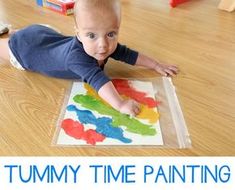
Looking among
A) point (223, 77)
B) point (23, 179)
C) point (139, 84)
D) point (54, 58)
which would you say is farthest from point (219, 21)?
point (23, 179)

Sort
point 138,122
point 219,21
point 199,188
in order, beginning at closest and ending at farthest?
point 199,188 < point 138,122 < point 219,21

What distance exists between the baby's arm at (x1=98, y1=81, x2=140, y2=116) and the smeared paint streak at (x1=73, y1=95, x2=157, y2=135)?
0.04 ft

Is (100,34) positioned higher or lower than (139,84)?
higher

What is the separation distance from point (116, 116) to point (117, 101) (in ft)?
0.10

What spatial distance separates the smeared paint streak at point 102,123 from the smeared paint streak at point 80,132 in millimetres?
11

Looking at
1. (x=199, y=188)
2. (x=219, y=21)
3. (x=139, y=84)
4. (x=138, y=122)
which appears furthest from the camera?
(x=219, y=21)

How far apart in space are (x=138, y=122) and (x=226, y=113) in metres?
0.18

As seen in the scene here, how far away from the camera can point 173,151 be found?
2.03 feet

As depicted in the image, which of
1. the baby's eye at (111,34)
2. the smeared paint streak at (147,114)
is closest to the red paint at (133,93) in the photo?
the smeared paint streak at (147,114)

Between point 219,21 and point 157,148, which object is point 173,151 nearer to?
point 157,148

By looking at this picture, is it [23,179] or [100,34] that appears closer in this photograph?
[23,179]

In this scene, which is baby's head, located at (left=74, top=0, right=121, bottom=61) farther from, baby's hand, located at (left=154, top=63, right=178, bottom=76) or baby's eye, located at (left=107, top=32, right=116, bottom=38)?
baby's hand, located at (left=154, top=63, right=178, bottom=76)

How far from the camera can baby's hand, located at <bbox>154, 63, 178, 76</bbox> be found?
2.77 ft

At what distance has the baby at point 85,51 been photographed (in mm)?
695
